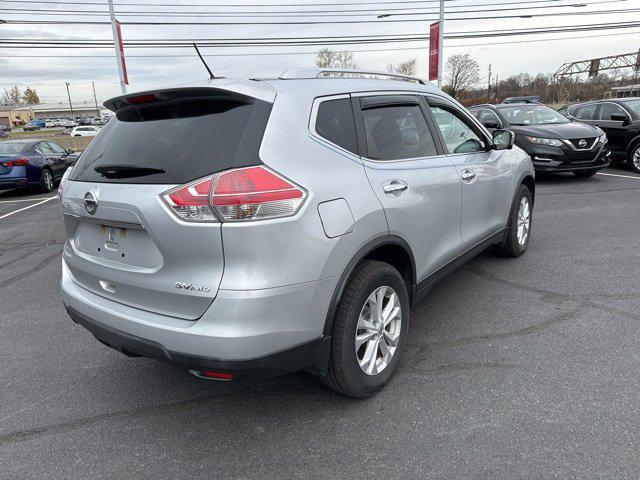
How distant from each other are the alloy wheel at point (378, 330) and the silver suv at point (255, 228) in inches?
0.5

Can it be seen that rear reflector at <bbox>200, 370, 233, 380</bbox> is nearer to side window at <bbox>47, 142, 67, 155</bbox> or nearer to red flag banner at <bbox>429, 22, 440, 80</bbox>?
side window at <bbox>47, 142, 67, 155</bbox>

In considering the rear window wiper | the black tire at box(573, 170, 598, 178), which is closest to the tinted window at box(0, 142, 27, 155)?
the rear window wiper

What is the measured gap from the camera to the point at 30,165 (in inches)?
488

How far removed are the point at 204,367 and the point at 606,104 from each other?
13283 millimetres

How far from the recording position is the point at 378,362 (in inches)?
116

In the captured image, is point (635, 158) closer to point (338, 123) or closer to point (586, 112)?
point (586, 112)

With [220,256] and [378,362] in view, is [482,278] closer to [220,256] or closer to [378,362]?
[378,362]

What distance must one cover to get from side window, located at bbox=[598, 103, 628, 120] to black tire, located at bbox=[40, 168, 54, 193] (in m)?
14.6

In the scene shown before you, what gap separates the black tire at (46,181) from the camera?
12859mm

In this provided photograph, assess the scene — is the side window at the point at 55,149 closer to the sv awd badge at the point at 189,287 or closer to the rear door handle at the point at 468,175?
the rear door handle at the point at 468,175

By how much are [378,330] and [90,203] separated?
1764 millimetres

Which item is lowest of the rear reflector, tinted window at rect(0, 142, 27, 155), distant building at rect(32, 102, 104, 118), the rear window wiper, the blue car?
distant building at rect(32, 102, 104, 118)

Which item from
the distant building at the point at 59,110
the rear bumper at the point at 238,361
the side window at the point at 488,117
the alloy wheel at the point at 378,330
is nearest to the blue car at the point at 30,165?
the side window at the point at 488,117

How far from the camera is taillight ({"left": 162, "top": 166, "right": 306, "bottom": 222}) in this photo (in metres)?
2.14
